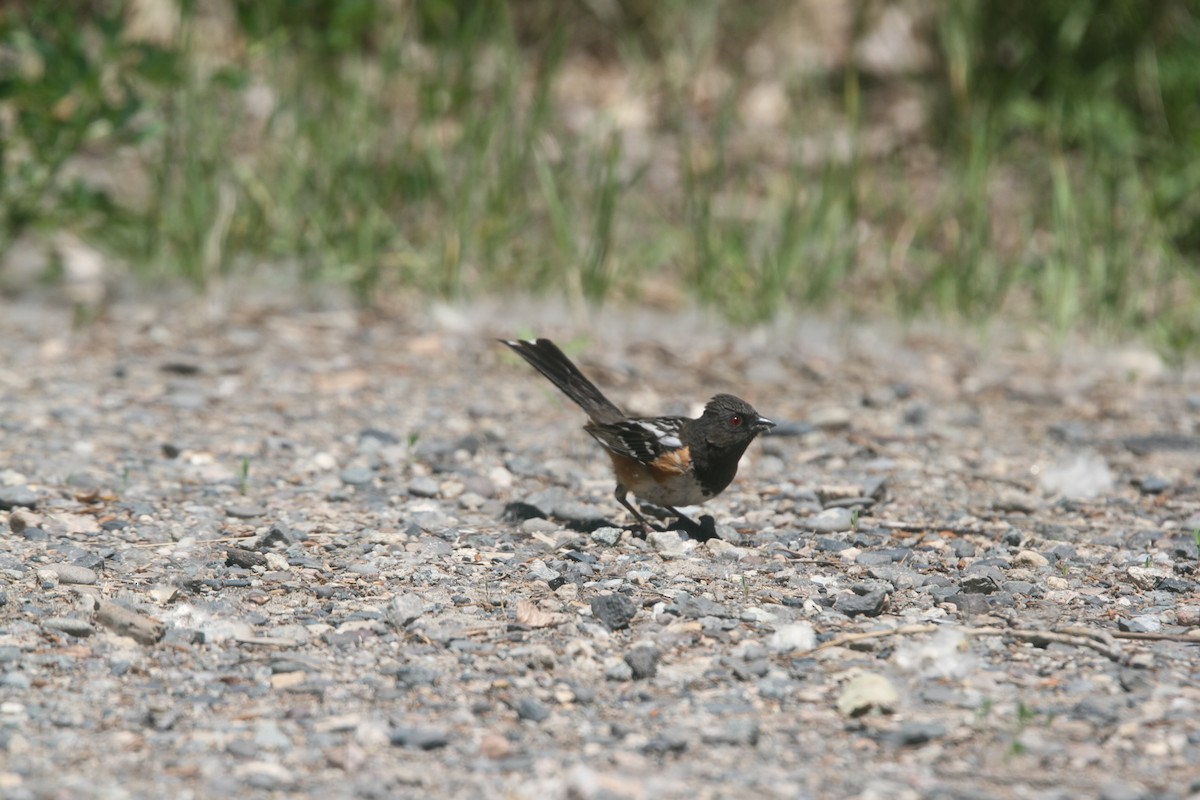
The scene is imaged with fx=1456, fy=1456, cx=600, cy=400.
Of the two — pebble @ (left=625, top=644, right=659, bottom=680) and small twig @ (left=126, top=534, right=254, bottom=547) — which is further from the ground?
pebble @ (left=625, top=644, right=659, bottom=680)

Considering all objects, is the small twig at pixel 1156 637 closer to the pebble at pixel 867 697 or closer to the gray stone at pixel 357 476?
the pebble at pixel 867 697

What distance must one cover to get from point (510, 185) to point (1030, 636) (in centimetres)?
416

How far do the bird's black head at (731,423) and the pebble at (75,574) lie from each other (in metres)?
1.87

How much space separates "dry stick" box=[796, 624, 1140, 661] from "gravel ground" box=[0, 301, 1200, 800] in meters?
0.01

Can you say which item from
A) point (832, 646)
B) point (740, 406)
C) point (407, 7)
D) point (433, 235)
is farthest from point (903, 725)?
point (407, 7)

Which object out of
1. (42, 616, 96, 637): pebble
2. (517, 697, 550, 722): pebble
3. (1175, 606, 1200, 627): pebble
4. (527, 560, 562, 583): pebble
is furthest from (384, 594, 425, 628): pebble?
(1175, 606, 1200, 627): pebble

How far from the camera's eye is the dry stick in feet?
11.4

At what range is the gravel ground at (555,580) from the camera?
2943mm

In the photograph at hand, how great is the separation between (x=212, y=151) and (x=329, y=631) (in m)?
3.79

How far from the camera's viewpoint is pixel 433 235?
717cm

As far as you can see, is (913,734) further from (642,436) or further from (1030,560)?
(642,436)

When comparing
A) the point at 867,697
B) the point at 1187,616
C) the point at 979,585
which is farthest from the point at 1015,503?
the point at 867,697

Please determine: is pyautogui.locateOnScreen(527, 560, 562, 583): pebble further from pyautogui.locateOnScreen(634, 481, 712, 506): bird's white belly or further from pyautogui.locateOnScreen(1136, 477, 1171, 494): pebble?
pyautogui.locateOnScreen(1136, 477, 1171, 494): pebble

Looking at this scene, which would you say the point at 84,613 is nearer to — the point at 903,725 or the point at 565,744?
the point at 565,744
